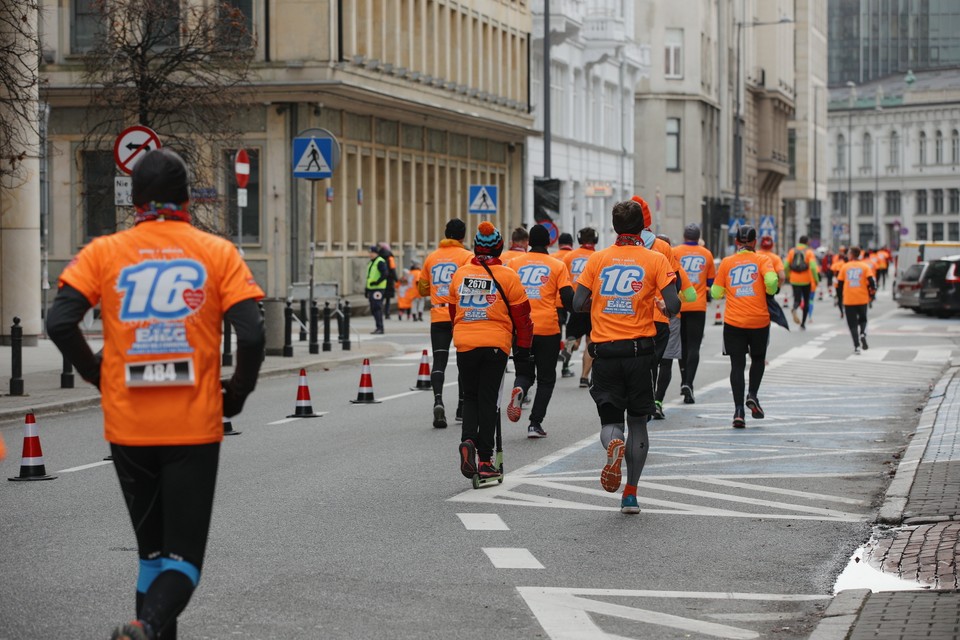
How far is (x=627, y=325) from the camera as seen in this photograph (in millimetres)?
10742

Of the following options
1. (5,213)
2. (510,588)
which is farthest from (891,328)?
(510,588)

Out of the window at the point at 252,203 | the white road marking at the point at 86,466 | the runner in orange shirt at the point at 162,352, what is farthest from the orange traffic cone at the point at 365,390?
the window at the point at 252,203

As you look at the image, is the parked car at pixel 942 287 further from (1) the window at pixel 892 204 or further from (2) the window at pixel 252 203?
(1) the window at pixel 892 204

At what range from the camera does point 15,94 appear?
19156 millimetres

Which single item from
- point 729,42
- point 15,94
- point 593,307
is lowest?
point 593,307

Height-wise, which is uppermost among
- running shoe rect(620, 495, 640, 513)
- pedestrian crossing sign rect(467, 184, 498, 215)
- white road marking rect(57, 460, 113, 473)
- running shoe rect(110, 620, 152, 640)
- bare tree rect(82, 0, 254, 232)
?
bare tree rect(82, 0, 254, 232)

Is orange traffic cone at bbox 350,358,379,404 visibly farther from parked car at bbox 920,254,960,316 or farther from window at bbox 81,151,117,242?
parked car at bbox 920,254,960,316

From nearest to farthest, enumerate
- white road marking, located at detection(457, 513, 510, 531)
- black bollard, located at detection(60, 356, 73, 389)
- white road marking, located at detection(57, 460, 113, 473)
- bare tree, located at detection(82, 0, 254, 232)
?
white road marking, located at detection(457, 513, 510, 531), white road marking, located at detection(57, 460, 113, 473), black bollard, located at detection(60, 356, 73, 389), bare tree, located at detection(82, 0, 254, 232)

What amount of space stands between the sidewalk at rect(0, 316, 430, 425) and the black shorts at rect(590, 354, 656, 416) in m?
7.86

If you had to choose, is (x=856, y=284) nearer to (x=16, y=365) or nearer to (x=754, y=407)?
(x=754, y=407)

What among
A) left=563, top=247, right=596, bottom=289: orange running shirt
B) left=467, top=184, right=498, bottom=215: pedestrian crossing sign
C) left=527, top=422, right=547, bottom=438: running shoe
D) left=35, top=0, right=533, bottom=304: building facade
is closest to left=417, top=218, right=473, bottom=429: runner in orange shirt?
left=527, top=422, right=547, bottom=438: running shoe

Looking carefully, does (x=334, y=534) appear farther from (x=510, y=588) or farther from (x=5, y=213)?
(x=5, y=213)

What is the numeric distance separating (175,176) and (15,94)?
13898mm

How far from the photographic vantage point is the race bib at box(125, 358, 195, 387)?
5.82 metres
